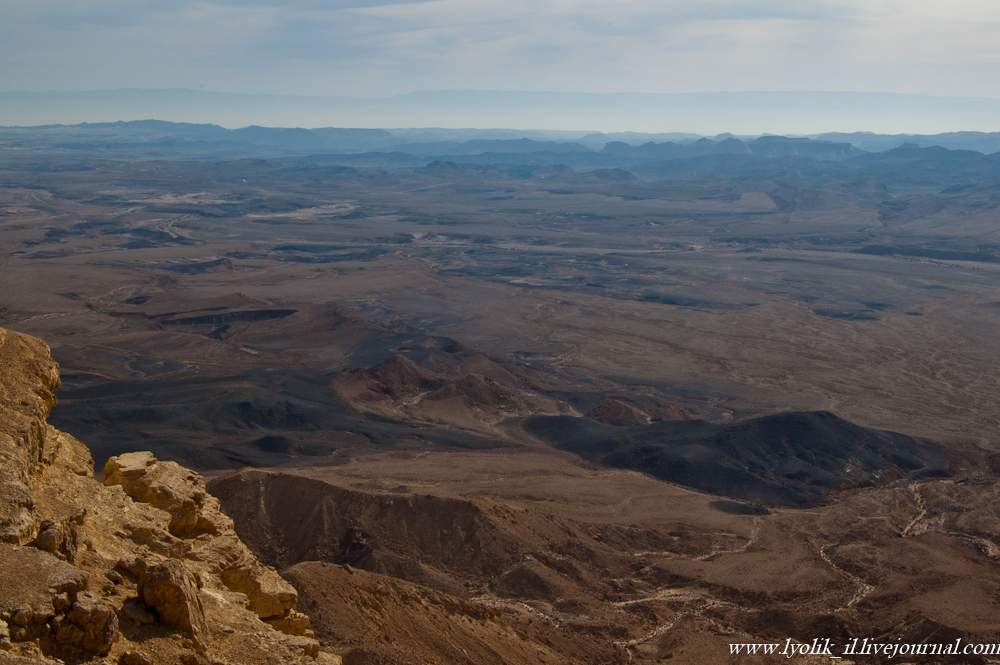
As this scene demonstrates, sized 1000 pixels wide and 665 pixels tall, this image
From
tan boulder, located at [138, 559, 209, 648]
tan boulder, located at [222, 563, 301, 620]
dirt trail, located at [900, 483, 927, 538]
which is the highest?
tan boulder, located at [138, 559, 209, 648]

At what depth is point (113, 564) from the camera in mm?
11203

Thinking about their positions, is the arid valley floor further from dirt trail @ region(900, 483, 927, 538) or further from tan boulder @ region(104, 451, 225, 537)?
tan boulder @ region(104, 451, 225, 537)

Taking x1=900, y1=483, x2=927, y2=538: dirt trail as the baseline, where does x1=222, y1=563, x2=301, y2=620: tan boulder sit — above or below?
above

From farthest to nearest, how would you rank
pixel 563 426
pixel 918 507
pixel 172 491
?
pixel 563 426
pixel 918 507
pixel 172 491

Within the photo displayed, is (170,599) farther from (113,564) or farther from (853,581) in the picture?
(853,581)

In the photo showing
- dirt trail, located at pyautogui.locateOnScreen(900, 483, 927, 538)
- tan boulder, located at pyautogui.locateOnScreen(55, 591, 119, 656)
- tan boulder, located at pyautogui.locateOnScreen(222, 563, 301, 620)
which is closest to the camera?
tan boulder, located at pyautogui.locateOnScreen(55, 591, 119, 656)

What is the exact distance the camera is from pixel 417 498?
32812 millimetres

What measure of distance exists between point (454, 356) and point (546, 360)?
Answer: 285 inches

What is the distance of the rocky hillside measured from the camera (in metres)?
9.27

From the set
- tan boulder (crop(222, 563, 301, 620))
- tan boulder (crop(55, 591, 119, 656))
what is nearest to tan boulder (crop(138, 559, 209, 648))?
tan boulder (crop(55, 591, 119, 656))

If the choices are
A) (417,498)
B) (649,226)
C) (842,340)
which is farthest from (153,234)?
(417,498)

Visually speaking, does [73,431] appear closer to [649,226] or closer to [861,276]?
[861,276]

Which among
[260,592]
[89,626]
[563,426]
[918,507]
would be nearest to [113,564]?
[89,626]

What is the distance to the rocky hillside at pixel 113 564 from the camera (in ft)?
30.4
